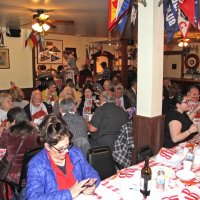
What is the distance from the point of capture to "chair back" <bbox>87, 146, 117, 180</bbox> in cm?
244

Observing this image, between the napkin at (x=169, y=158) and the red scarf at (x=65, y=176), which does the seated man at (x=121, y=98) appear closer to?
the napkin at (x=169, y=158)

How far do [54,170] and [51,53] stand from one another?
33.2 ft

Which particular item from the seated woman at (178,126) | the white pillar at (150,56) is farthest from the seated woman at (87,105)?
the seated woman at (178,126)

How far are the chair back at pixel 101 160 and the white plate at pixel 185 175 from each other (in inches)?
25.4

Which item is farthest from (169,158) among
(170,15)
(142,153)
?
(170,15)

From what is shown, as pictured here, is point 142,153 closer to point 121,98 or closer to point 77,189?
point 77,189

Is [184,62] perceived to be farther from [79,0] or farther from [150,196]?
[150,196]

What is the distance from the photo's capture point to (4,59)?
26.5 ft

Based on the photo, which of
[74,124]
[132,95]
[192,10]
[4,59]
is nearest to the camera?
[192,10]

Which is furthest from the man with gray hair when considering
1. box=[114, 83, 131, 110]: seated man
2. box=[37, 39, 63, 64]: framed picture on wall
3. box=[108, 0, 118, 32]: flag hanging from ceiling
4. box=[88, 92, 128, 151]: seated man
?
box=[37, 39, 63, 64]: framed picture on wall

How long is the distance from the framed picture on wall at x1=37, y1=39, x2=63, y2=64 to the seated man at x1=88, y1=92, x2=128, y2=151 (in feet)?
27.1

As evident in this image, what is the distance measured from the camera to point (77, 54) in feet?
41.1

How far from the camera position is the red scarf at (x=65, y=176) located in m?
1.91

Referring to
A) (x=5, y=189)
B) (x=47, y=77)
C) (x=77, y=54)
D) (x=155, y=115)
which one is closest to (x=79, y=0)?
(x=155, y=115)
